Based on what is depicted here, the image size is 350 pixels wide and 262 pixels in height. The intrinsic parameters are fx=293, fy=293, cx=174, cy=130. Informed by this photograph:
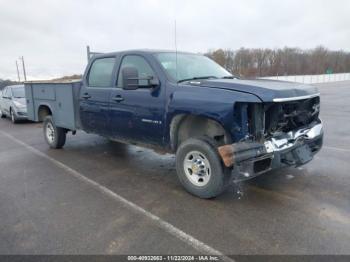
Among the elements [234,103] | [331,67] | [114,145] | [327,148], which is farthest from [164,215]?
[331,67]

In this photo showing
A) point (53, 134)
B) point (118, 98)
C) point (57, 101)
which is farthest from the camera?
point (53, 134)

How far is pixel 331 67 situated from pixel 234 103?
8861cm

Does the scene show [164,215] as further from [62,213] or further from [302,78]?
[302,78]

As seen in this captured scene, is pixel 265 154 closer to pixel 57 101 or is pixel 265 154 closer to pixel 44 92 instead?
pixel 57 101

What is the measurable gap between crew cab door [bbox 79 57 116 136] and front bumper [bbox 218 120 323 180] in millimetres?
2569

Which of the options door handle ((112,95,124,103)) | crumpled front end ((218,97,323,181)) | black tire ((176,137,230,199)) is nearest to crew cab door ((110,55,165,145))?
door handle ((112,95,124,103))

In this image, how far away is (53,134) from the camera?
6.94 meters

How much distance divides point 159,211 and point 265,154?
57.7 inches

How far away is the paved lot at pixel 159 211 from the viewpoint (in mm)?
2879

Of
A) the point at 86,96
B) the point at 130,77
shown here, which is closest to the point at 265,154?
the point at 130,77

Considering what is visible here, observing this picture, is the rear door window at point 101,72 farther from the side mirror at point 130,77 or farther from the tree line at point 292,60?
the tree line at point 292,60

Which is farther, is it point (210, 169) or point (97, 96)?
point (97, 96)

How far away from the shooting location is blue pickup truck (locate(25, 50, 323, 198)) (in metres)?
3.52

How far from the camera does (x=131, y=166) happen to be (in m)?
5.50
